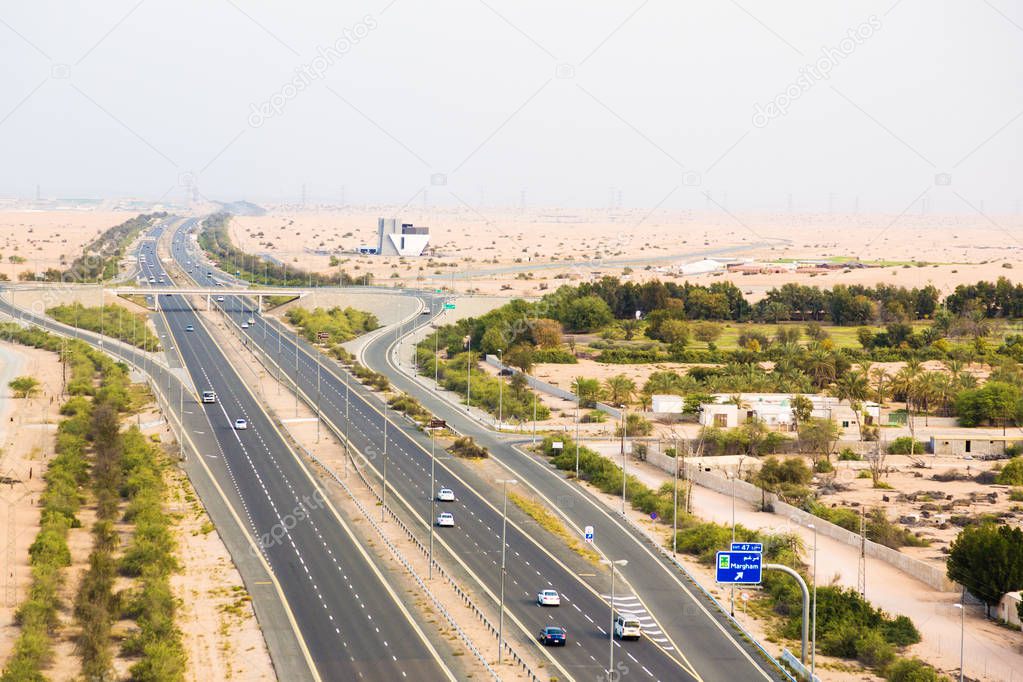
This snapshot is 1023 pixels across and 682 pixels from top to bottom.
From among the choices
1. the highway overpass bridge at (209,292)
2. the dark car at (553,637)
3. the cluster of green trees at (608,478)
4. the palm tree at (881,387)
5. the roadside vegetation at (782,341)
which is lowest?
the dark car at (553,637)

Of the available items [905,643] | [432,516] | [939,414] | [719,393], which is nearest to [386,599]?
[432,516]

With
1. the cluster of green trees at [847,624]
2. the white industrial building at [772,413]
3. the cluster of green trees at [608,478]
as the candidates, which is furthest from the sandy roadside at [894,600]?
the white industrial building at [772,413]

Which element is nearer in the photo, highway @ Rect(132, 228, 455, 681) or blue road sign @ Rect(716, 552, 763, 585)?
blue road sign @ Rect(716, 552, 763, 585)

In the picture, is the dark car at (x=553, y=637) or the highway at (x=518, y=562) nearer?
the highway at (x=518, y=562)

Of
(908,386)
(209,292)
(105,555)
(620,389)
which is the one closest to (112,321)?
(209,292)

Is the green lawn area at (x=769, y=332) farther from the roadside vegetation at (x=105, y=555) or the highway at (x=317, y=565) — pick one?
the roadside vegetation at (x=105, y=555)

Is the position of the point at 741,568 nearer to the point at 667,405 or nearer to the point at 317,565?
the point at 317,565

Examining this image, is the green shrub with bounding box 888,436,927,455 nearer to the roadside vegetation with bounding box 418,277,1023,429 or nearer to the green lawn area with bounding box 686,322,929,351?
the roadside vegetation with bounding box 418,277,1023,429

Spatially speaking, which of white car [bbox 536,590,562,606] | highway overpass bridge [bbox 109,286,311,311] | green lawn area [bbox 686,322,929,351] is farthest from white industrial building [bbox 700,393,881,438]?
highway overpass bridge [bbox 109,286,311,311]
